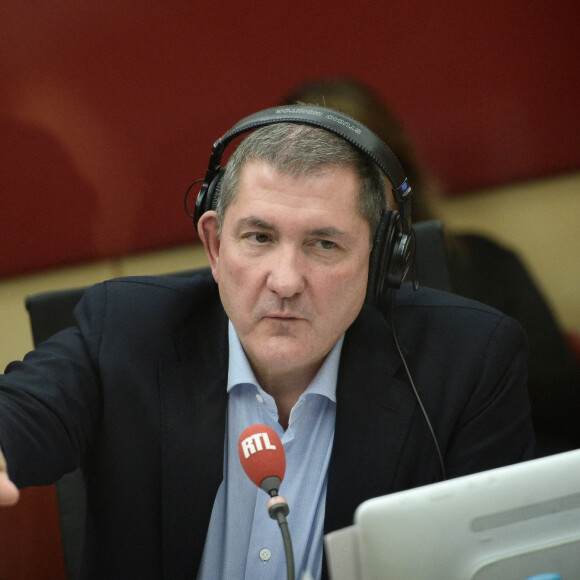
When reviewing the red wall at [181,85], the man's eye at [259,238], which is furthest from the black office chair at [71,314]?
the red wall at [181,85]

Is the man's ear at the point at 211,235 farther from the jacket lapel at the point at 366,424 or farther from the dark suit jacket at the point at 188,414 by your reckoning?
the jacket lapel at the point at 366,424

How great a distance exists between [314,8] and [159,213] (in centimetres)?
64

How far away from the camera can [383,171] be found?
3.43 ft

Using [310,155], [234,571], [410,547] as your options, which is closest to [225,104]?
[310,155]

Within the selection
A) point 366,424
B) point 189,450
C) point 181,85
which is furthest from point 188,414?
point 181,85

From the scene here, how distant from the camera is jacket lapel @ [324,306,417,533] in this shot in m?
1.14

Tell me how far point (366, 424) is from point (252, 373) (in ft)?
0.65

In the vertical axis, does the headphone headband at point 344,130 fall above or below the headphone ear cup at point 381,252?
above

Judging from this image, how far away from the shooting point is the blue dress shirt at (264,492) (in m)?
1.12

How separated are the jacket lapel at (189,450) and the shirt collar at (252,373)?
0.01 meters

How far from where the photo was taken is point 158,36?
68.7 inches

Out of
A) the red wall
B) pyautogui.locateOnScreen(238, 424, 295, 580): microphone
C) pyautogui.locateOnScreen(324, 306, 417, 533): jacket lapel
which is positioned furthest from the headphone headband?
the red wall

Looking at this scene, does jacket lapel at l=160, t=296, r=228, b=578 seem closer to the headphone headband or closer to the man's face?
the man's face

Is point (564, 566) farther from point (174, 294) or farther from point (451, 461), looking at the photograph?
point (174, 294)
